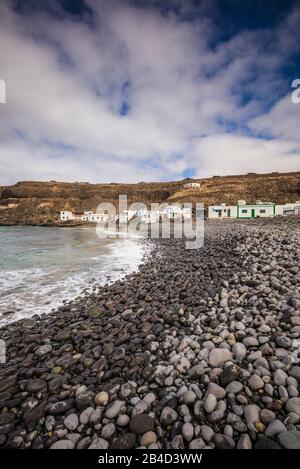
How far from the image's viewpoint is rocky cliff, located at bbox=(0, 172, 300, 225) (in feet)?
198

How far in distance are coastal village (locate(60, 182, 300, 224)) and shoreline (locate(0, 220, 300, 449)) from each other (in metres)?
42.1

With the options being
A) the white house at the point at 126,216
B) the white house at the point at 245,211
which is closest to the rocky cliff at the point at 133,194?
the white house at the point at 245,211

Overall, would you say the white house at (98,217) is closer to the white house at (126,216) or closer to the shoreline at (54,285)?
the white house at (126,216)

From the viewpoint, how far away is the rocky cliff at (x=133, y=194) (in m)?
60.4

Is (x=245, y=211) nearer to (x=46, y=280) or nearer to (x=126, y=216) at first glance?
(x=126, y=216)

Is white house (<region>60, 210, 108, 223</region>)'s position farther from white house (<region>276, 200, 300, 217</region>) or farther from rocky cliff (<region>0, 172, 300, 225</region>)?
white house (<region>276, 200, 300, 217</region>)

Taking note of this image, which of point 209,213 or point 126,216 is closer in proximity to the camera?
point 209,213

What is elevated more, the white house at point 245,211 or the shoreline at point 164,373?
the white house at point 245,211

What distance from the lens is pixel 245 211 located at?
4469 cm

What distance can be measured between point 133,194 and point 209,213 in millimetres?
48058

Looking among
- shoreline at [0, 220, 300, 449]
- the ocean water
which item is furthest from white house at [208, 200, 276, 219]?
shoreline at [0, 220, 300, 449]

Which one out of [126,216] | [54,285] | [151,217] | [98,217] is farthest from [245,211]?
[98,217]

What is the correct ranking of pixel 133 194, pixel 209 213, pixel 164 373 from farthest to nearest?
pixel 133 194, pixel 209 213, pixel 164 373

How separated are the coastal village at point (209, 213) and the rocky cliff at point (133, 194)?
6123mm
